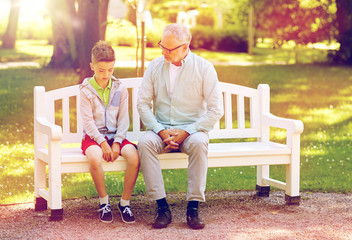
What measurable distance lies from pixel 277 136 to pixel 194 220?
15.2 feet

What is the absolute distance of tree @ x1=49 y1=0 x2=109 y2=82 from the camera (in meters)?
11.6

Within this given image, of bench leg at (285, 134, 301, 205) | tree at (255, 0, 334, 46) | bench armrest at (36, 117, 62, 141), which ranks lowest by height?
bench leg at (285, 134, 301, 205)

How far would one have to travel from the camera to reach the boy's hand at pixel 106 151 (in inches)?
185

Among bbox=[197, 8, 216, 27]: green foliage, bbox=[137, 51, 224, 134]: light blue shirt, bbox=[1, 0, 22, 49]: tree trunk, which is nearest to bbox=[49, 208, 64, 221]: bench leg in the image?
bbox=[137, 51, 224, 134]: light blue shirt

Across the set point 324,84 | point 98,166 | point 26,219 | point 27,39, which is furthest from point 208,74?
point 27,39

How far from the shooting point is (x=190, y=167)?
4.73 meters

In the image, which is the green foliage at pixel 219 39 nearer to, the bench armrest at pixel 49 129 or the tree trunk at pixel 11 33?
the tree trunk at pixel 11 33

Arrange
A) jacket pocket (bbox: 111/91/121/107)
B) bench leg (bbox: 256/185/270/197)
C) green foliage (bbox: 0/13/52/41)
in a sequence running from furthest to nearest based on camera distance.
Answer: green foliage (bbox: 0/13/52/41), bench leg (bbox: 256/185/270/197), jacket pocket (bbox: 111/91/121/107)

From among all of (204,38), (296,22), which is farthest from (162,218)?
(204,38)

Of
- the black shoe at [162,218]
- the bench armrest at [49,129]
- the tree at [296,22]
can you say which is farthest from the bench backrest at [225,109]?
the tree at [296,22]

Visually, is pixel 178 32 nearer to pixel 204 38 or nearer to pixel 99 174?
pixel 99 174

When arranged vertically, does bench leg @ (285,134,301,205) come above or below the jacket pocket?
below

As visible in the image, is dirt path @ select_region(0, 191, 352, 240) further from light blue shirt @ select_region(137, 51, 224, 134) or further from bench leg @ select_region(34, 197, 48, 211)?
light blue shirt @ select_region(137, 51, 224, 134)

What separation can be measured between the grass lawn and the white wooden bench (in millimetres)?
610
